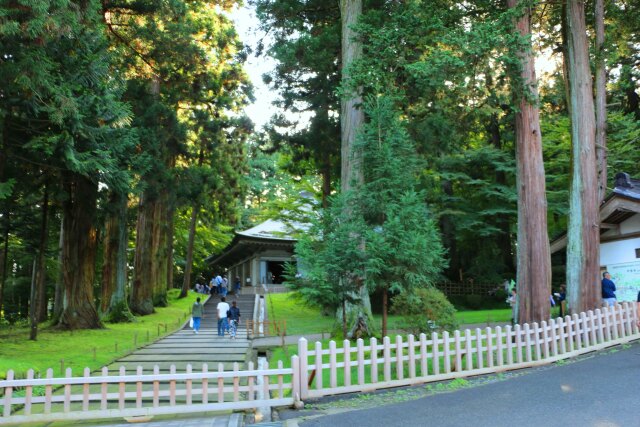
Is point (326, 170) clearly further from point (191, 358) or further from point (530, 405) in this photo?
point (530, 405)

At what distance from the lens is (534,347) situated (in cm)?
936

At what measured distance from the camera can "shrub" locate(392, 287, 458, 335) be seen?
32.8 ft

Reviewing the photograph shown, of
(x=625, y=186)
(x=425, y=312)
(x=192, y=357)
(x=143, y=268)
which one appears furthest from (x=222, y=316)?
(x=625, y=186)

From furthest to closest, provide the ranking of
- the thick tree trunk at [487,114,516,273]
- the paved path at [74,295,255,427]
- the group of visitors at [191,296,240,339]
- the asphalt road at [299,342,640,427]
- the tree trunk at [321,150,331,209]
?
1. the thick tree trunk at [487,114,516,273]
2. the tree trunk at [321,150,331,209]
3. the group of visitors at [191,296,240,339]
4. the paved path at [74,295,255,427]
5. the asphalt road at [299,342,640,427]

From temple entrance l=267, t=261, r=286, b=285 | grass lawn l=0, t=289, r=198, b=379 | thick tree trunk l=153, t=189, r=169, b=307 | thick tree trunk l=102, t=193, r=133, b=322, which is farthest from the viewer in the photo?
temple entrance l=267, t=261, r=286, b=285

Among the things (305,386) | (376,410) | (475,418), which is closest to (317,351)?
(305,386)

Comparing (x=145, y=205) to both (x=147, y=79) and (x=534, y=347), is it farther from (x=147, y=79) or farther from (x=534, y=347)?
(x=534, y=347)

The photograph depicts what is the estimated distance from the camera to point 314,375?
7.77m

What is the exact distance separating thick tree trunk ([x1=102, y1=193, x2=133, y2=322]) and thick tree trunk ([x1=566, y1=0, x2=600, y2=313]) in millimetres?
17190

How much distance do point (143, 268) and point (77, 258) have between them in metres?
7.58

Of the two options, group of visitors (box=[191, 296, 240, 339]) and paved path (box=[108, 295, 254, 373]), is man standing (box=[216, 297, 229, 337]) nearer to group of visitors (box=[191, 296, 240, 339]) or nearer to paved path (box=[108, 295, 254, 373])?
group of visitors (box=[191, 296, 240, 339])

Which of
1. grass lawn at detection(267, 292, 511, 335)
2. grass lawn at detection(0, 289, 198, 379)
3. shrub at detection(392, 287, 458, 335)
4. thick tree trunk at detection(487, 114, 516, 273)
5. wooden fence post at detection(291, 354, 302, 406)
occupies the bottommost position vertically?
grass lawn at detection(0, 289, 198, 379)

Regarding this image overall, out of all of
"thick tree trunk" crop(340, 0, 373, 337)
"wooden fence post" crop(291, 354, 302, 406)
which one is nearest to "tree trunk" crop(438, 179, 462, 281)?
"thick tree trunk" crop(340, 0, 373, 337)

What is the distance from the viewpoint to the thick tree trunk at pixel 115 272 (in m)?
22.6
